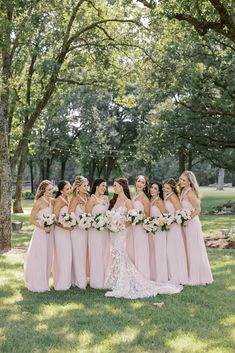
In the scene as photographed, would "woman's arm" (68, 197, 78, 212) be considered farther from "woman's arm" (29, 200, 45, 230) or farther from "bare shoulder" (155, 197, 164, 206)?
"bare shoulder" (155, 197, 164, 206)

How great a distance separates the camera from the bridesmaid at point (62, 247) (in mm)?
9344

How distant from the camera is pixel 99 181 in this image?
955 centimetres

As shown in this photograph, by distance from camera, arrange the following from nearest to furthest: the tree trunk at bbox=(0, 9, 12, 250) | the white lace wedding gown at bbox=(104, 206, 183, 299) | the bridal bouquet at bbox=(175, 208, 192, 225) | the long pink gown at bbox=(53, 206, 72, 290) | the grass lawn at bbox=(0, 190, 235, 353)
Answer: the grass lawn at bbox=(0, 190, 235, 353), the white lace wedding gown at bbox=(104, 206, 183, 299), the long pink gown at bbox=(53, 206, 72, 290), the bridal bouquet at bbox=(175, 208, 192, 225), the tree trunk at bbox=(0, 9, 12, 250)

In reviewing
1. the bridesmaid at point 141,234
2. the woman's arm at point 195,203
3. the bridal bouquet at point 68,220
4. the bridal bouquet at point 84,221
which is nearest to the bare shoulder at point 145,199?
the bridesmaid at point 141,234

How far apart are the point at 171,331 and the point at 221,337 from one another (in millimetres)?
709

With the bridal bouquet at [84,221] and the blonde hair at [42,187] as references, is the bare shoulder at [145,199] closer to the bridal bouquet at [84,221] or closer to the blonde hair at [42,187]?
the bridal bouquet at [84,221]

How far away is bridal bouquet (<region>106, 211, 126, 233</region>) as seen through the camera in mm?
9258

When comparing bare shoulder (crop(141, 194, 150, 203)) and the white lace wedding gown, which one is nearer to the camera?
the white lace wedding gown

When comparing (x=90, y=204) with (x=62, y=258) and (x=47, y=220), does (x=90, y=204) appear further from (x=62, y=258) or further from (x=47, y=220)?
(x=62, y=258)

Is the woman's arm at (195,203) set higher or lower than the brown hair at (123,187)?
lower

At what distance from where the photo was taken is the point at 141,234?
9.69 meters

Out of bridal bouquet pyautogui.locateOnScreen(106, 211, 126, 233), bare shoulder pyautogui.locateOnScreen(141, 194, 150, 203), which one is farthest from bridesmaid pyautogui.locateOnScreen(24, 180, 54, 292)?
bare shoulder pyautogui.locateOnScreen(141, 194, 150, 203)

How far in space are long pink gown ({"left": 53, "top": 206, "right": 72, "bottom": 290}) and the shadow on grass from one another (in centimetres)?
24

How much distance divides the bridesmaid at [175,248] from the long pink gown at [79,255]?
1.76 m
